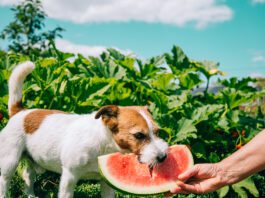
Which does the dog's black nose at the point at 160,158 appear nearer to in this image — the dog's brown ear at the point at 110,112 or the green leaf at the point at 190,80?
the dog's brown ear at the point at 110,112

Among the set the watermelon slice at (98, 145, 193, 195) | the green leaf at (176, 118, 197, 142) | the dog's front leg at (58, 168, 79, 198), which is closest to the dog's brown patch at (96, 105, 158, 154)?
the watermelon slice at (98, 145, 193, 195)

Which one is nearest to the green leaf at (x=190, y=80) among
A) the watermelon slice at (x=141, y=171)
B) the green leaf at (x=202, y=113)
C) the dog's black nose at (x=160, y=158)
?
the green leaf at (x=202, y=113)

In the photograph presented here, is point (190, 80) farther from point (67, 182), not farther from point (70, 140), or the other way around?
point (67, 182)

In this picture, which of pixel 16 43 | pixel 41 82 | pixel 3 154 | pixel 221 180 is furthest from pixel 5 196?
pixel 16 43

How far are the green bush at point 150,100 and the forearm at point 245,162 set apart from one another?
2139 mm

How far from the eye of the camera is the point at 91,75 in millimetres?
6484

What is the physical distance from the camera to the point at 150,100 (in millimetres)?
6367

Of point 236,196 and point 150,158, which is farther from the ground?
point 150,158

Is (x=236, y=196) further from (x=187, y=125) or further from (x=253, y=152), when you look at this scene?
(x=253, y=152)

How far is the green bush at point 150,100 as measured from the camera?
17.8 feet

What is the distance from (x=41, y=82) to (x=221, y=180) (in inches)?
142

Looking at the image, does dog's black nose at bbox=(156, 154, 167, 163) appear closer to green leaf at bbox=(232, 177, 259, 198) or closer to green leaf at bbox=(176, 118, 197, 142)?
green leaf at bbox=(176, 118, 197, 142)

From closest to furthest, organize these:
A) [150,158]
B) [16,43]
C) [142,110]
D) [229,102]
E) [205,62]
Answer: [150,158] → [142,110] → [229,102] → [205,62] → [16,43]

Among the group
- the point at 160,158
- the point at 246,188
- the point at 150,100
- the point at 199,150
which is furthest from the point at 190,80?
the point at 160,158
